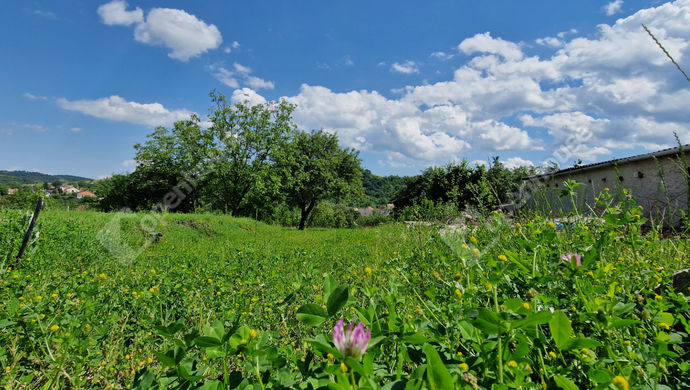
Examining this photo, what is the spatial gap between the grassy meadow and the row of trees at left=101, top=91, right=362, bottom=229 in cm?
1965

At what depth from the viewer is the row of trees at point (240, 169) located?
22625mm

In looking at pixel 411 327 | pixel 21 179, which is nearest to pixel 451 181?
pixel 411 327

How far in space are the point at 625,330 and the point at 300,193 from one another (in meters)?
25.4

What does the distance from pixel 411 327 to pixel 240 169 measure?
2331 centimetres

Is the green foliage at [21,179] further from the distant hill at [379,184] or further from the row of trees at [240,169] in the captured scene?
the distant hill at [379,184]

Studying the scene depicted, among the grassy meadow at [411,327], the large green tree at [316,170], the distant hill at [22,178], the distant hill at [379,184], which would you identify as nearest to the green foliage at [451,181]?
the large green tree at [316,170]

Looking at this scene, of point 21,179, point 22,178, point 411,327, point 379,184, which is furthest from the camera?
point 379,184

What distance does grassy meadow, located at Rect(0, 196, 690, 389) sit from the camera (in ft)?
2.50

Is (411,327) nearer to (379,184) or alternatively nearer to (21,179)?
(379,184)

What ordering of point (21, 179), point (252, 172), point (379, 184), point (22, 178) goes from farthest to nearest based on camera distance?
point (379, 184) → point (22, 178) → point (21, 179) → point (252, 172)

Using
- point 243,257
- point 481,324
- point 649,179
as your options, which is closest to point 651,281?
point 481,324

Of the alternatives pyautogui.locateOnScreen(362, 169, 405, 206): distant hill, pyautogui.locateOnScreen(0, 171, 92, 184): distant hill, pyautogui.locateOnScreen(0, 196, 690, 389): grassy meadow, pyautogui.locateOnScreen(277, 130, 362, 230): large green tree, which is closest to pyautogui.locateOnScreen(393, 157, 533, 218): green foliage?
pyautogui.locateOnScreen(277, 130, 362, 230): large green tree

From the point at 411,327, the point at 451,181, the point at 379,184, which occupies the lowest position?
the point at 411,327

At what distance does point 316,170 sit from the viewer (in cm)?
2614
